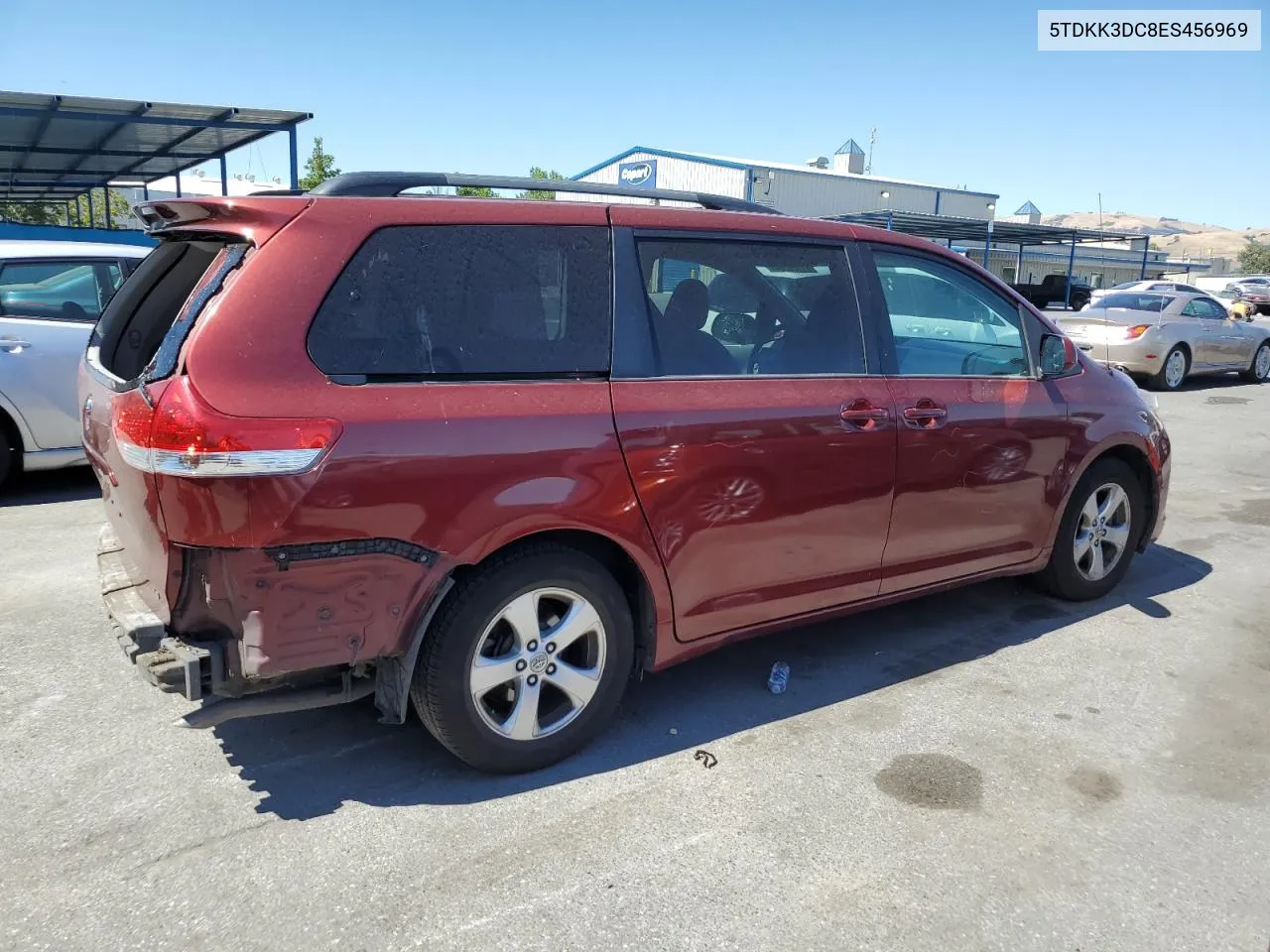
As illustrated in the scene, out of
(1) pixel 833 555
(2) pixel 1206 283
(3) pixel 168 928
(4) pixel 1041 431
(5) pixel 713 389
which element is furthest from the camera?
(2) pixel 1206 283

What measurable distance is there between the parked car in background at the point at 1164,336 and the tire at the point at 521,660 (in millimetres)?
12464

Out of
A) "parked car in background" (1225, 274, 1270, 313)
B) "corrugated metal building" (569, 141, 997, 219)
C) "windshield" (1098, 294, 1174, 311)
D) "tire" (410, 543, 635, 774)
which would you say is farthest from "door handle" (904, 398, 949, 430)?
"parked car in background" (1225, 274, 1270, 313)

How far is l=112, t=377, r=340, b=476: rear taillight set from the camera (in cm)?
253

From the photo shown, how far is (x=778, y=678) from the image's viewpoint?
390cm

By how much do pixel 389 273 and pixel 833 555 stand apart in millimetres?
2036

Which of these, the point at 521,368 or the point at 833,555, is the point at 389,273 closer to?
the point at 521,368

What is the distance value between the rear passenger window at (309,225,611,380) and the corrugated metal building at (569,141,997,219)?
26.4m

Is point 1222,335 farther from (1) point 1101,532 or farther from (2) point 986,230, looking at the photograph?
(1) point 1101,532

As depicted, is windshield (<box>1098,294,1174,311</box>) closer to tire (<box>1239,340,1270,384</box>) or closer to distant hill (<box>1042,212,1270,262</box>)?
tire (<box>1239,340,1270,384</box>)

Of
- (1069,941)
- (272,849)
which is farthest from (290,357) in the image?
(1069,941)

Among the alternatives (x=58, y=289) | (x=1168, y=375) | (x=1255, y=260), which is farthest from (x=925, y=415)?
(x=1255, y=260)

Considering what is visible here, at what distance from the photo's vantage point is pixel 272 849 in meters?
2.73

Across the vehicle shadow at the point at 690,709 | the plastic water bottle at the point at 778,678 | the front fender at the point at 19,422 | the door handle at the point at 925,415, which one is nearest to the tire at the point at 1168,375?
the vehicle shadow at the point at 690,709

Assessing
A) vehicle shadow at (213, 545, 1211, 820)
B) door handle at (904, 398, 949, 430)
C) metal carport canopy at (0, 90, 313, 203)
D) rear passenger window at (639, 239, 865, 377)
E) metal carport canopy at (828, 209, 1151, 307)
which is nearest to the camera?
vehicle shadow at (213, 545, 1211, 820)
